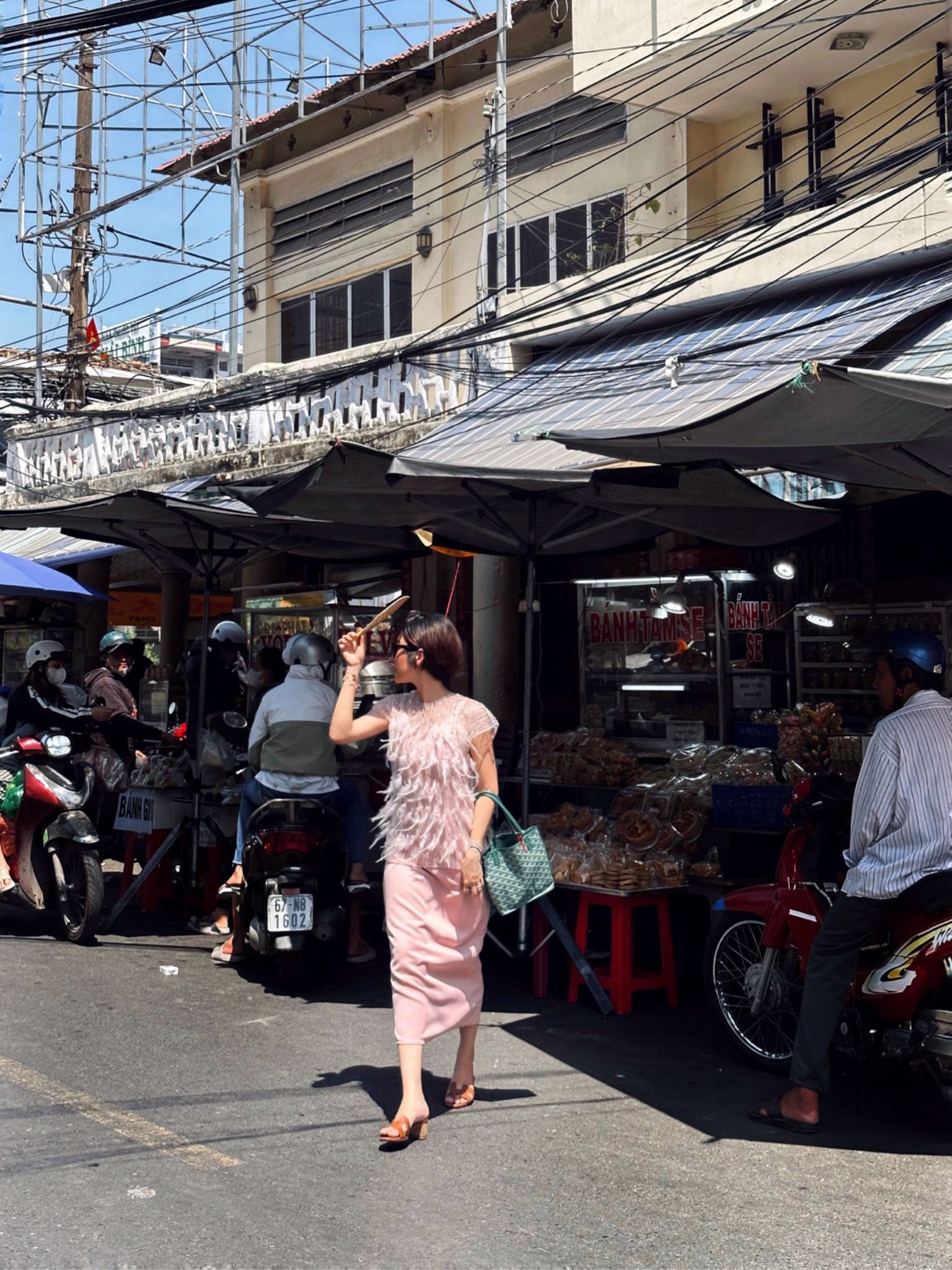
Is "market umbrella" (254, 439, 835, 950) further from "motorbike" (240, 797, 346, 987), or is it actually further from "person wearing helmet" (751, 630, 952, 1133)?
"person wearing helmet" (751, 630, 952, 1133)

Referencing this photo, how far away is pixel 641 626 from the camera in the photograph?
1071cm

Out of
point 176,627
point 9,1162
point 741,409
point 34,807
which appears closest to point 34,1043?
point 9,1162

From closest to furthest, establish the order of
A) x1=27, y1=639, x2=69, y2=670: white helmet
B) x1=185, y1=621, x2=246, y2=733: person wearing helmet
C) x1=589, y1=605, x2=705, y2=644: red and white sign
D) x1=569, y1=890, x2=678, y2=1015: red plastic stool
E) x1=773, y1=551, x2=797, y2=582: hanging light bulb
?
x1=569, y1=890, x2=678, y2=1015: red plastic stool
x1=27, y1=639, x2=69, y2=670: white helmet
x1=185, y1=621, x2=246, y2=733: person wearing helmet
x1=773, y1=551, x2=797, y2=582: hanging light bulb
x1=589, y1=605, x2=705, y2=644: red and white sign

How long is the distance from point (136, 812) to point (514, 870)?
172 inches

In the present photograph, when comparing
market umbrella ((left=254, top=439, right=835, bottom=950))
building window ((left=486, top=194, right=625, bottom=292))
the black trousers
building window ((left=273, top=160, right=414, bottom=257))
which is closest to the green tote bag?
the black trousers

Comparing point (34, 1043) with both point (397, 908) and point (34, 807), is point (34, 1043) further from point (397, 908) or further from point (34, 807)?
point (34, 807)

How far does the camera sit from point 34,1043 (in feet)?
18.4

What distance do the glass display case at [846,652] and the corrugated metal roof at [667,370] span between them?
1.92 meters

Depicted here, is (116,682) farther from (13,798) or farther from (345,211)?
(345,211)

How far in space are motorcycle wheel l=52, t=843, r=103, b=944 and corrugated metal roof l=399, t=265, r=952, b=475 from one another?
3.08 metres

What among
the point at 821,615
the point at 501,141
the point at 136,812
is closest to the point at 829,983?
the point at 821,615

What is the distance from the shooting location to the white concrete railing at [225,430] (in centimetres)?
1202

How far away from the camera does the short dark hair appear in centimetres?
481

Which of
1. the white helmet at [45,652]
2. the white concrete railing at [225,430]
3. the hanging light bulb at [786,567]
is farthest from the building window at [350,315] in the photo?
the white helmet at [45,652]
